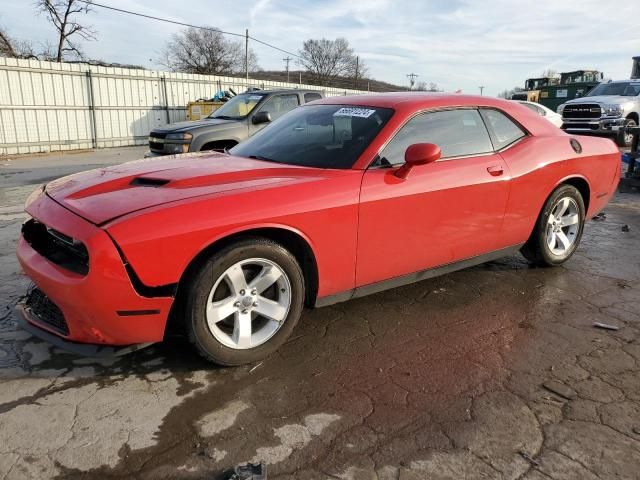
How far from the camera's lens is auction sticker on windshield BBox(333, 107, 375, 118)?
360cm

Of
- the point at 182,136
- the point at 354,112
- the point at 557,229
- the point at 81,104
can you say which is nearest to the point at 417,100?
the point at 354,112

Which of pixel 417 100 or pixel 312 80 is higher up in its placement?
pixel 312 80

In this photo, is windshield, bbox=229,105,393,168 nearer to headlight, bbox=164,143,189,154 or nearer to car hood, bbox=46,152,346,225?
car hood, bbox=46,152,346,225

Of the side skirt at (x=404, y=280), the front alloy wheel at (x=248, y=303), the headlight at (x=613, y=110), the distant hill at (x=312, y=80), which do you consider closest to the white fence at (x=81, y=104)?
the front alloy wheel at (x=248, y=303)

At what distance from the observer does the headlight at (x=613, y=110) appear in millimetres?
15602

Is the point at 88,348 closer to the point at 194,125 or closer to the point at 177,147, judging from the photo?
the point at 177,147

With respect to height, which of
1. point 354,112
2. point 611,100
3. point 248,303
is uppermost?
point 611,100

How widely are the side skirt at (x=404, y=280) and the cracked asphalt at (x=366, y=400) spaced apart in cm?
27

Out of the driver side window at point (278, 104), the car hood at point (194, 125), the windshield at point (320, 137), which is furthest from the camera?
the driver side window at point (278, 104)

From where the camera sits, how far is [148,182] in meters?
2.98

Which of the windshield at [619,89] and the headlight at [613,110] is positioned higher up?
the windshield at [619,89]

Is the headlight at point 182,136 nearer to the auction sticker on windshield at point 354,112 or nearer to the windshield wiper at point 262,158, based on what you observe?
the windshield wiper at point 262,158

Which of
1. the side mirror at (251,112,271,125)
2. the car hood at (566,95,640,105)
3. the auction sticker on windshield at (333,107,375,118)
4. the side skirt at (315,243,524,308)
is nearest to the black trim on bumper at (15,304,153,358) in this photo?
the side skirt at (315,243,524,308)

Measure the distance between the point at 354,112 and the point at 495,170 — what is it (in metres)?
1.14
